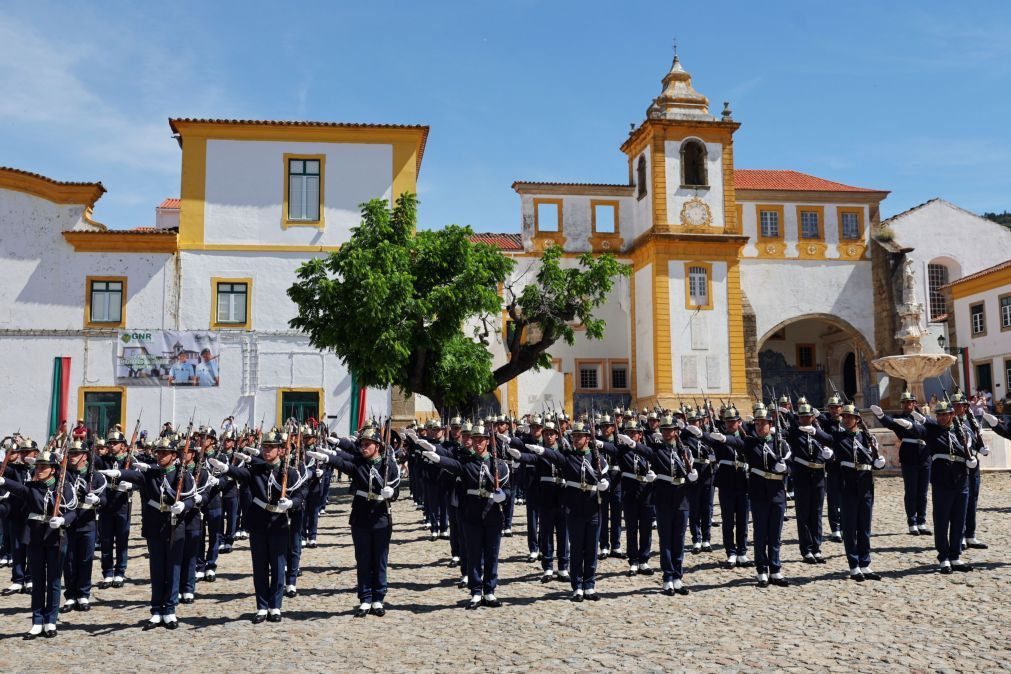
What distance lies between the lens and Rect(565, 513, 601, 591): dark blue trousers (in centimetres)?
1021

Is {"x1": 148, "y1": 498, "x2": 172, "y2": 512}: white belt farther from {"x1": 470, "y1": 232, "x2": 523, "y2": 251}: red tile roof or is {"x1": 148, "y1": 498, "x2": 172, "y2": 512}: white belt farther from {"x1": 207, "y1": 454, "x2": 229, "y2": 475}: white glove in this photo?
{"x1": 470, "y1": 232, "x2": 523, "y2": 251}: red tile roof

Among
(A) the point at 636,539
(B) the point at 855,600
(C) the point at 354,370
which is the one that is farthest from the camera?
(C) the point at 354,370

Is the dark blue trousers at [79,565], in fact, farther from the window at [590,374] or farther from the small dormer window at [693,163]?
the small dormer window at [693,163]

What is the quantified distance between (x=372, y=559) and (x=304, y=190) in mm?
21246

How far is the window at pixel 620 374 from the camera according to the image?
37.4 m

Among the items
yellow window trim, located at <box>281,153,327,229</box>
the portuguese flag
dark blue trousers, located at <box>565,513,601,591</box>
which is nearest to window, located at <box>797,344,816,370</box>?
yellow window trim, located at <box>281,153,327,229</box>

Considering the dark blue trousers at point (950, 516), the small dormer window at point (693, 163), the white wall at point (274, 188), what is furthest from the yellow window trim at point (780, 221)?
the dark blue trousers at point (950, 516)

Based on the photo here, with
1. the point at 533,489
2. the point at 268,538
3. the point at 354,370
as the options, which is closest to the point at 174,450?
the point at 268,538

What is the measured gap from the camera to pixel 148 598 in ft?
36.1

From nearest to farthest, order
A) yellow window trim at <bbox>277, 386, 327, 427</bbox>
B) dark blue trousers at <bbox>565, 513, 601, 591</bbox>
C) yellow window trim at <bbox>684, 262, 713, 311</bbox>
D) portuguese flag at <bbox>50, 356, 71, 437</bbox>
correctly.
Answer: dark blue trousers at <bbox>565, 513, 601, 591</bbox> < portuguese flag at <bbox>50, 356, 71, 437</bbox> < yellow window trim at <bbox>277, 386, 327, 427</bbox> < yellow window trim at <bbox>684, 262, 713, 311</bbox>

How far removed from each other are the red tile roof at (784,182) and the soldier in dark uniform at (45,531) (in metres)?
32.7

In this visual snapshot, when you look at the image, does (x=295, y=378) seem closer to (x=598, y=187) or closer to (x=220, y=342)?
(x=220, y=342)

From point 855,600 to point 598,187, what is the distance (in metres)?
29.7

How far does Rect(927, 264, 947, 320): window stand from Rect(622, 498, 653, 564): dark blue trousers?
3419 centimetres
